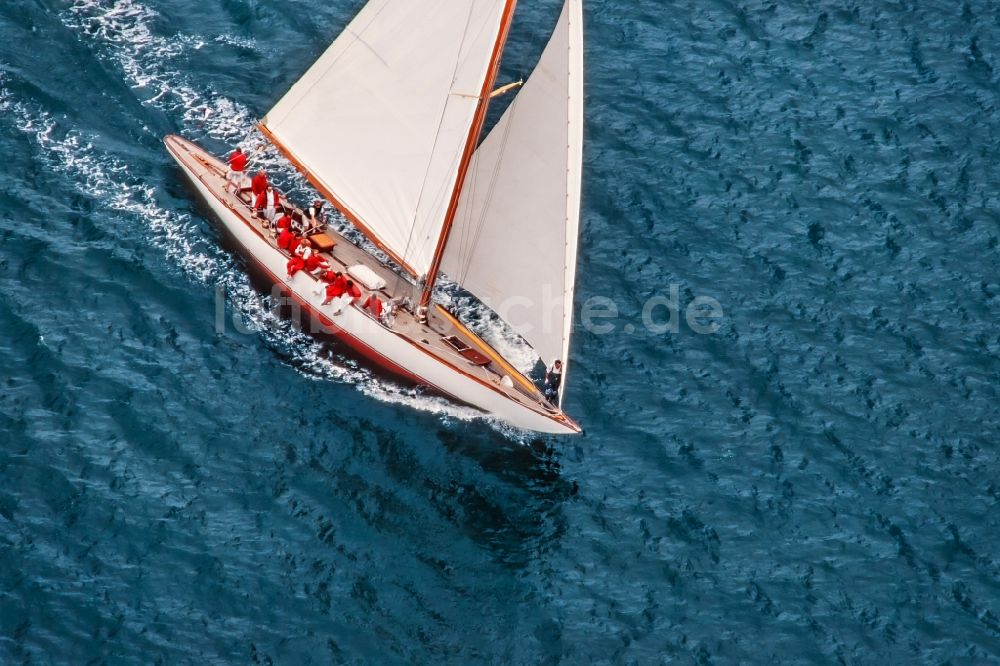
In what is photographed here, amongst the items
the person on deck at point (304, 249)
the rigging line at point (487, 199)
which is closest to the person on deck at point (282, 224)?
the person on deck at point (304, 249)

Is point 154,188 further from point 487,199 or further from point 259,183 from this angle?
point 487,199

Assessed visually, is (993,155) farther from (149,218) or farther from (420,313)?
(149,218)

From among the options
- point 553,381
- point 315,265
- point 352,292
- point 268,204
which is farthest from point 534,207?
point 268,204

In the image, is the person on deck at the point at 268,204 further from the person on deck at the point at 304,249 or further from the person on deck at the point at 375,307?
the person on deck at the point at 375,307

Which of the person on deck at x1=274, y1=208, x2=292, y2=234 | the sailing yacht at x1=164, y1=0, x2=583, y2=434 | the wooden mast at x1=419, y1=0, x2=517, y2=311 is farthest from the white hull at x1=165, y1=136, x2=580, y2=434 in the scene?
the wooden mast at x1=419, y1=0, x2=517, y2=311

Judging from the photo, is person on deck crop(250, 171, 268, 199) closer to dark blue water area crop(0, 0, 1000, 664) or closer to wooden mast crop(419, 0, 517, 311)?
Answer: dark blue water area crop(0, 0, 1000, 664)

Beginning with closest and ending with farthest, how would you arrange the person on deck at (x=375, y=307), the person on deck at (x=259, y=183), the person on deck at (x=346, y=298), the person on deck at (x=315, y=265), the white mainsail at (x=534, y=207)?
1. the white mainsail at (x=534, y=207)
2. the person on deck at (x=375, y=307)
3. the person on deck at (x=346, y=298)
4. the person on deck at (x=315, y=265)
5. the person on deck at (x=259, y=183)
